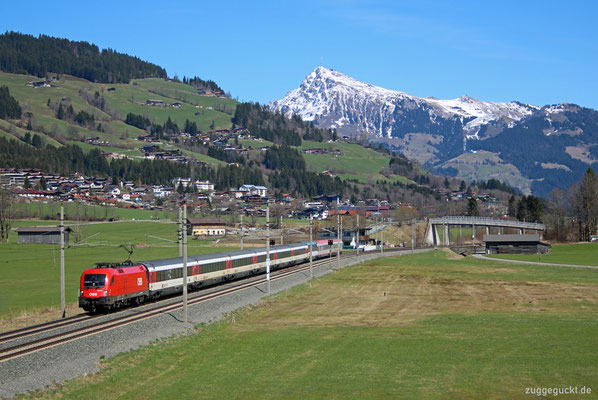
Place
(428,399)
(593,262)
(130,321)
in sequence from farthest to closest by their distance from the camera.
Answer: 1. (593,262)
2. (130,321)
3. (428,399)

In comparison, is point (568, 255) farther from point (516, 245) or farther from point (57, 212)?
point (57, 212)

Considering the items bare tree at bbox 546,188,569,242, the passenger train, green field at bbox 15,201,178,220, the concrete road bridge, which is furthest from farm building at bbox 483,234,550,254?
green field at bbox 15,201,178,220

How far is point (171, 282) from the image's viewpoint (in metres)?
57.7

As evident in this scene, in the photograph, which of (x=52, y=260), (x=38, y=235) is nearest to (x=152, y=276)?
(x=52, y=260)

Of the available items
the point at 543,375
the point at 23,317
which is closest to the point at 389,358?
the point at 543,375

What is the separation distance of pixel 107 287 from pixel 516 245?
114m

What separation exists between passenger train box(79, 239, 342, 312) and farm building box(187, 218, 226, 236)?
301 ft

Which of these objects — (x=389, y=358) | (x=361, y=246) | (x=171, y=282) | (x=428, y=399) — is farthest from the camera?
(x=361, y=246)

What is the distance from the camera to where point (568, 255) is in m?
121

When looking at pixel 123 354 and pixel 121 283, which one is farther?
pixel 121 283

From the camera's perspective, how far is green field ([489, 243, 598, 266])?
105m

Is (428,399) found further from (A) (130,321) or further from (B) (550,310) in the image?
(B) (550,310)

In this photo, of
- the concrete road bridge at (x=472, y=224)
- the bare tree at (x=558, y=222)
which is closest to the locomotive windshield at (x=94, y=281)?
the concrete road bridge at (x=472, y=224)

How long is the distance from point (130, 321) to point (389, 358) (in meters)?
19.3
